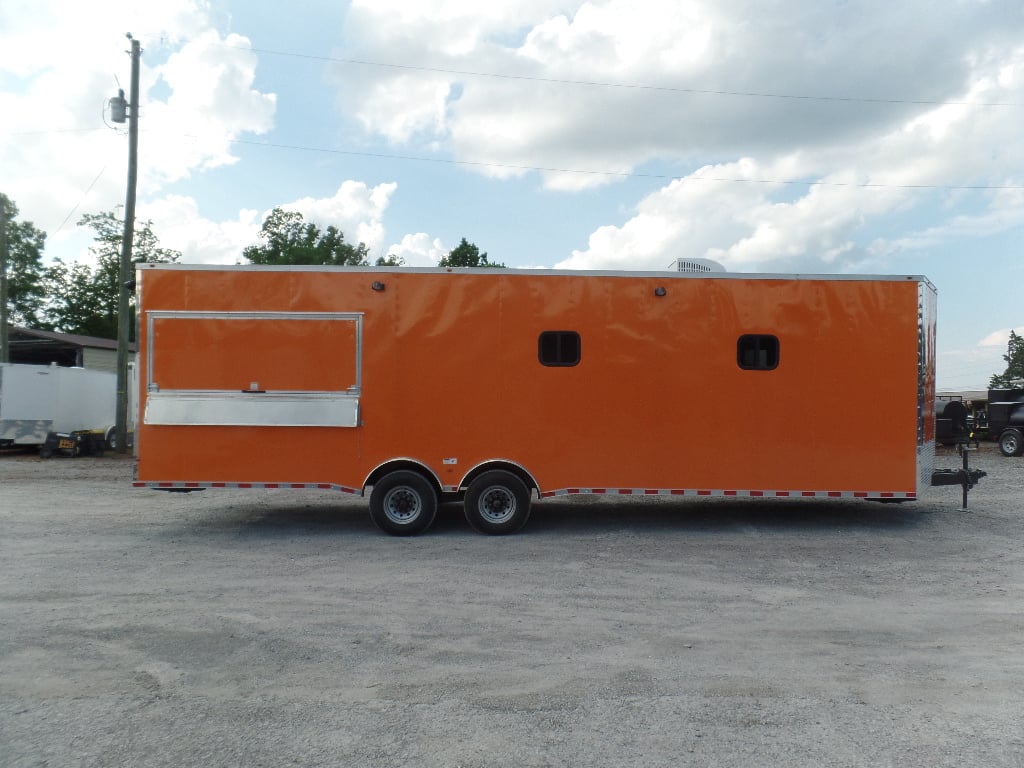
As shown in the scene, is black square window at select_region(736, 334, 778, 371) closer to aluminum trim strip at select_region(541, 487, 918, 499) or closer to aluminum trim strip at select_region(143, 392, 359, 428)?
aluminum trim strip at select_region(541, 487, 918, 499)

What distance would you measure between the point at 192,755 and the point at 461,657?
72.6 inches

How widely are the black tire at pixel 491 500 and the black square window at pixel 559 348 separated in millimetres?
1472

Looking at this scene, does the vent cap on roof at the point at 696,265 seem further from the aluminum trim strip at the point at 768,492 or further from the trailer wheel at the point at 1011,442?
the trailer wheel at the point at 1011,442

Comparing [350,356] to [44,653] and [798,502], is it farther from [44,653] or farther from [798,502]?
[798,502]

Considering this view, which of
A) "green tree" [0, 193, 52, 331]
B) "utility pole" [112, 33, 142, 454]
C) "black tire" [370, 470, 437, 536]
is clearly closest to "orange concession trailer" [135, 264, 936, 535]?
"black tire" [370, 470, 437, 536]

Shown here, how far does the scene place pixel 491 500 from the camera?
9.30 meters

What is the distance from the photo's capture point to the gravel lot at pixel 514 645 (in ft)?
12.5

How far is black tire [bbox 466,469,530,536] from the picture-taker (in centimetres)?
920

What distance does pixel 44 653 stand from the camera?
5.10 m

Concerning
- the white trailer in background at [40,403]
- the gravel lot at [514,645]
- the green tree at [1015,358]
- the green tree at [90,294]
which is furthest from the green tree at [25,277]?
the green tree at [1015,358]

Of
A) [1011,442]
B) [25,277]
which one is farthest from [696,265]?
[25,277]

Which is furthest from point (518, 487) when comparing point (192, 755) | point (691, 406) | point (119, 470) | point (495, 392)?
point (119, 470)

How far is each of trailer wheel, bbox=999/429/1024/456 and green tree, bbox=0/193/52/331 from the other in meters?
50.4

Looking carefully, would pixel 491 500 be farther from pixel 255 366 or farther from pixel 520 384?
pixel 255 366
